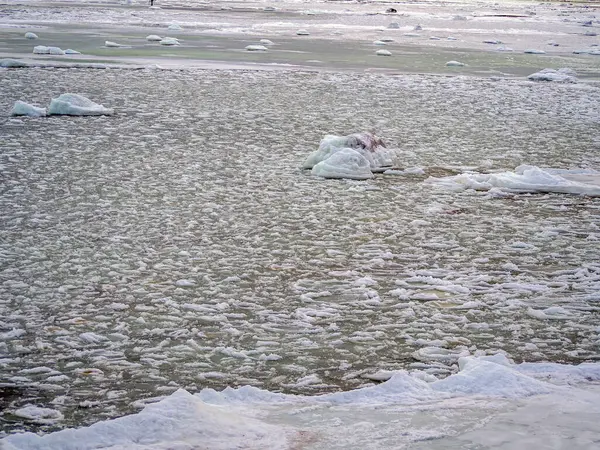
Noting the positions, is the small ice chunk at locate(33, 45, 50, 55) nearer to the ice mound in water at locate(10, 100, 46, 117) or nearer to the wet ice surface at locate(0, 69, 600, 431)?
the ice mound in water at locate(10, 100, 46, 117)

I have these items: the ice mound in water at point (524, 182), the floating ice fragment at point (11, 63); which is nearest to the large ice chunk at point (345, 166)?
the ice mound in water at point (524, 182)

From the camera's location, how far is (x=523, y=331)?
421cm

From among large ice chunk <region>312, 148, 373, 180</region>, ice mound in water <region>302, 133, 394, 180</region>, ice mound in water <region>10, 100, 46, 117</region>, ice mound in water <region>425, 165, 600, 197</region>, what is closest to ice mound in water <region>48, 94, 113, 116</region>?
ice mound in water <region>10, 100, 46, 117</region>

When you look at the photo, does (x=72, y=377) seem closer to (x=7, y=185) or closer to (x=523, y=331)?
(x=523, y=331)

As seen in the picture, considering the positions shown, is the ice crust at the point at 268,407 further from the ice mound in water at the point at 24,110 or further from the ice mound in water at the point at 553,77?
the ice mound in water at the point at 553,77

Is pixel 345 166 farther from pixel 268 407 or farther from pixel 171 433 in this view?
pixel 171 433

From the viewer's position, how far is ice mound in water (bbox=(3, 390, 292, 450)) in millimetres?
2910

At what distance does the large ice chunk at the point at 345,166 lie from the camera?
771cm

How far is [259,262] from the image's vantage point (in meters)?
5.19

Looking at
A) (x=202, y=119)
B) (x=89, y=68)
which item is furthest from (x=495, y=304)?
(x=89, y=68)

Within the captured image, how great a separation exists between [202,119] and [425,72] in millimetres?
7935

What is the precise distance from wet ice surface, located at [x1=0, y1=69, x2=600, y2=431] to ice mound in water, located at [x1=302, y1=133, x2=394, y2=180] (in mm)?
238

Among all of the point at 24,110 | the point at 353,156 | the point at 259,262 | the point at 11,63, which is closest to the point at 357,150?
the point at 353,156

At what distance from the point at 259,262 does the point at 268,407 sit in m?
1.95
